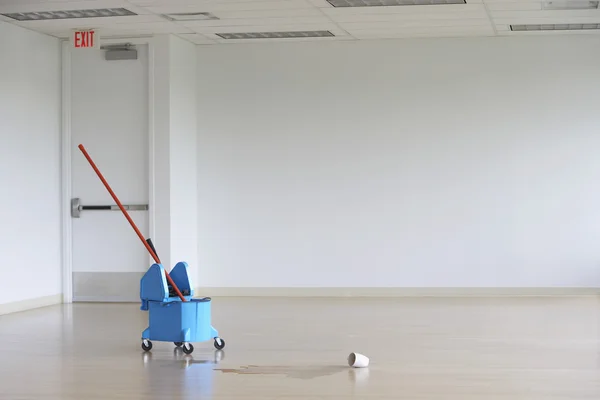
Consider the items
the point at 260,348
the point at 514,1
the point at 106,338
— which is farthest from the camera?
the point at 514,1

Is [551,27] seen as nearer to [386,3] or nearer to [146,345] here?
[386,3]

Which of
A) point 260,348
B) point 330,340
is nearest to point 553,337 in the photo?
point 330,340

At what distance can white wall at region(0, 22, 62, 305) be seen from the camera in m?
8.76

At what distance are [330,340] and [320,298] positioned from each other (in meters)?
2.89

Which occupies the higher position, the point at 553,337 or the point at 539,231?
the point at 539,231

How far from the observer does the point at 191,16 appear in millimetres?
8570

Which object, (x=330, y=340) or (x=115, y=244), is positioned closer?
(x=330, y=340)

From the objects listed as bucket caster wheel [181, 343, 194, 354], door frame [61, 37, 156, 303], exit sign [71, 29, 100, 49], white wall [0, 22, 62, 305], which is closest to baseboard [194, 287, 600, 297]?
door frame [61, 37, 156, 303]

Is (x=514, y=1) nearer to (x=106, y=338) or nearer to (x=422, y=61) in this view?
(x=422, y=61)

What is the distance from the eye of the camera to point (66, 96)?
9.64 metres

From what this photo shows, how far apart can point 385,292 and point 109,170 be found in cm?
298

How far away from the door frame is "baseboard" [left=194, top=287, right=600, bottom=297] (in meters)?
0.97

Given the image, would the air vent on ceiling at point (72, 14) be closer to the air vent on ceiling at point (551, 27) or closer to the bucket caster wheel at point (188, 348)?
the bucket caster wheel at point (188, 348)

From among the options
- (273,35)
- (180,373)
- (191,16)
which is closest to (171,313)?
(180,373)
